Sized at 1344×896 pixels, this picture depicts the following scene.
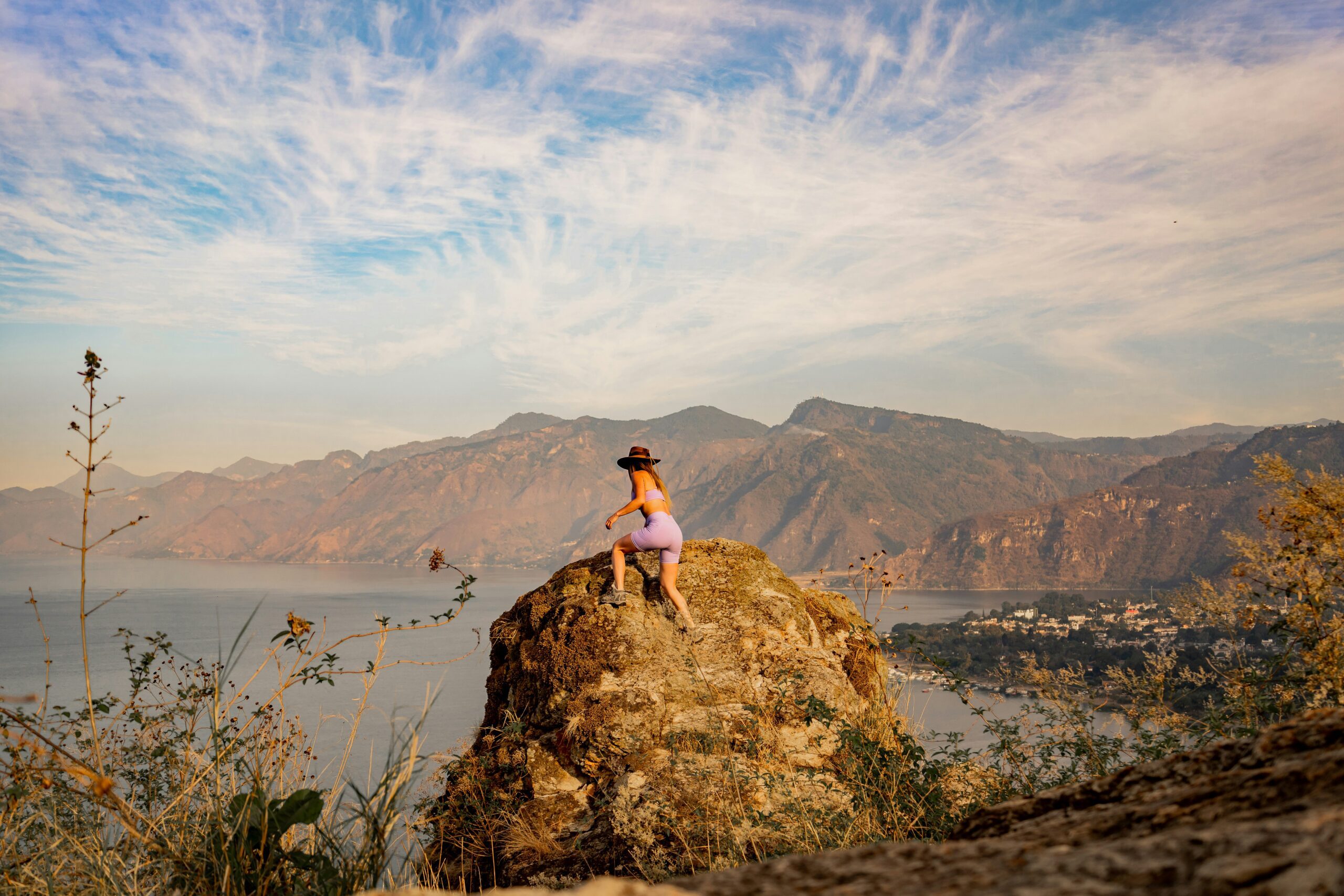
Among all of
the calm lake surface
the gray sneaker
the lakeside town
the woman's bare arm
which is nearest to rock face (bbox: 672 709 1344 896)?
the calm lake surface


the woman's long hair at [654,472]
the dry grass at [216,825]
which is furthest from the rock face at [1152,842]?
the woman's long hair at [654,472]

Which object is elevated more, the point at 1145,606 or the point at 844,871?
the point at 844,871

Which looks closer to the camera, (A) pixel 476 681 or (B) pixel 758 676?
(B) pixel 758 676

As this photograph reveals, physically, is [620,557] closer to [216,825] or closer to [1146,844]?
[216,825]

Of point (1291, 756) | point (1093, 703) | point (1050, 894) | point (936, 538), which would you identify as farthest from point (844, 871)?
point (936, 538)

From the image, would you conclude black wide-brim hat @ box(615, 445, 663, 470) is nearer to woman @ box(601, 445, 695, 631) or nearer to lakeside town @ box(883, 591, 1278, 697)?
woman @ box(601, 445, 695, 631)

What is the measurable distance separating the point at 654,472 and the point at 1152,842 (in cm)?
631

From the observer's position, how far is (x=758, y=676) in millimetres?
6500

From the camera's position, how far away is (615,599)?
6891 mm

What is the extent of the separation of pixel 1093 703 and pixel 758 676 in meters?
2.39

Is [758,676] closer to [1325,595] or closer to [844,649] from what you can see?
[844,649]

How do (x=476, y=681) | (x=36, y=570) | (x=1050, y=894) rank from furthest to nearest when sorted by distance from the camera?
(x=36, y=570) < (x=476, y=681) < (x=1050, y=894)

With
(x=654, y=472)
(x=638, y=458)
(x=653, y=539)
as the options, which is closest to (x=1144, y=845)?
(x=653, y=539)

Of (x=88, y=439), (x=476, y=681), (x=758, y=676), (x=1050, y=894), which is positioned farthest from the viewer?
(x=476, y=681)
